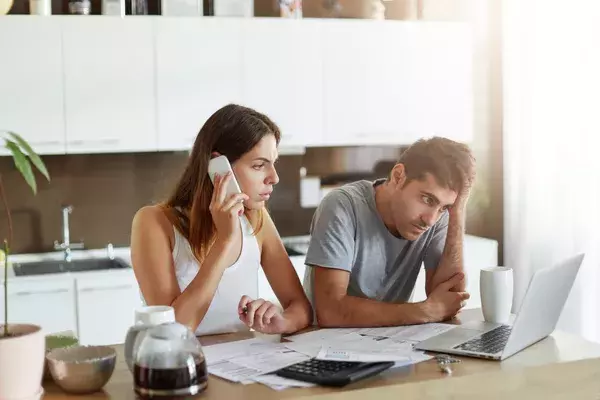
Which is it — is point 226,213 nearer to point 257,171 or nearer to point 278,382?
point 257,171

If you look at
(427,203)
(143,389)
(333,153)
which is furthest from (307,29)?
(143,389)

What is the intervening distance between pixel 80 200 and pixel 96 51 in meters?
0.79

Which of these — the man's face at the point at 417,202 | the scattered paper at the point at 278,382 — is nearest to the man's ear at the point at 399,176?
the man's face at the point at 417,202

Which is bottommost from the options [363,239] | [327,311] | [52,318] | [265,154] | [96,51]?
[52,318]

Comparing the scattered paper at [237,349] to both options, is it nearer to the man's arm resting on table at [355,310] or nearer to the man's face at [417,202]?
the man's arm resting on table at [355,310]

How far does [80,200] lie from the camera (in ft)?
14.2

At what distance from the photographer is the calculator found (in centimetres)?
171

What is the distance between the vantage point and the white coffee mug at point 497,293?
2.27m

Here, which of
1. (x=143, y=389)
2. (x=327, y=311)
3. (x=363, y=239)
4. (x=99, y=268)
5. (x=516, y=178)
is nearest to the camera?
(x=143, y=389)

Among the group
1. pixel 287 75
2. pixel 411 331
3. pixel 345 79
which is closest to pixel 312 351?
pixel 411 331

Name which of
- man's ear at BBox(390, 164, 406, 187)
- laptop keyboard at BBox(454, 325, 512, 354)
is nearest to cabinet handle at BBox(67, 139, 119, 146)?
man's ear at BBox(390, 164, 406, 187)

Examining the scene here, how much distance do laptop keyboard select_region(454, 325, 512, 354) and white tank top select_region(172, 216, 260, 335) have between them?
1.98ft

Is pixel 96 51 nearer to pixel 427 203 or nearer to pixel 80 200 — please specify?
pixel 80 200

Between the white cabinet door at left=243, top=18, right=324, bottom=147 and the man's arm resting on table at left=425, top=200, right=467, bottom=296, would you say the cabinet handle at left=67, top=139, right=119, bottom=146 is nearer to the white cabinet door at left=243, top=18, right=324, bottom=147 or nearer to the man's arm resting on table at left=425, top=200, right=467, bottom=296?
the white cabinet door at left=243, top=18, right=324, bottom=147
